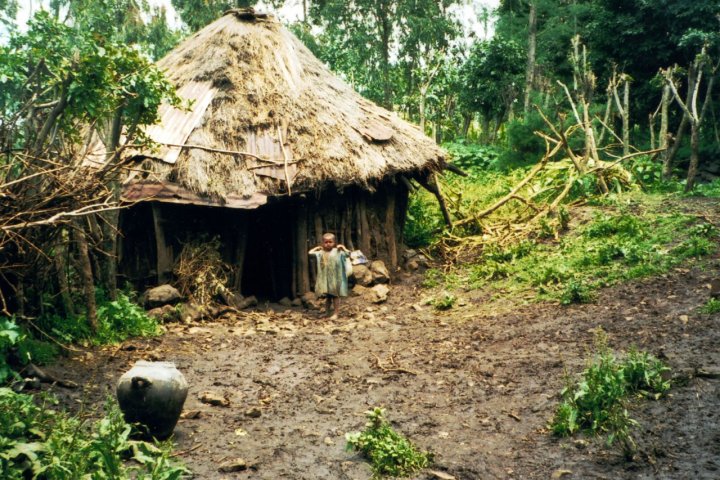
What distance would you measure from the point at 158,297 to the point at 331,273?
6.92 feet

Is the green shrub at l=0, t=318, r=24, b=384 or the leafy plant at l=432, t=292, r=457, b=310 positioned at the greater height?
the green shrub at l=0, t=318, r=24, b=384

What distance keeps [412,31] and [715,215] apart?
1713 cm

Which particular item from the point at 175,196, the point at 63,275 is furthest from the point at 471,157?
the point at 63,275

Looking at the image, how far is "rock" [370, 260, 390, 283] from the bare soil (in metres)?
1.05

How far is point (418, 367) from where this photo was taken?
6262mm

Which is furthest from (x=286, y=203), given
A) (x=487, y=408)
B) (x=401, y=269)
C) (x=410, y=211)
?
(x=487, y=408)

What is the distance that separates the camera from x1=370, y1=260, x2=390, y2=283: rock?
9820 millimetres

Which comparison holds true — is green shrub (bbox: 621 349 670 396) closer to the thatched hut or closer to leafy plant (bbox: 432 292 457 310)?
leafy plant (bbox: 432 292 457 310)

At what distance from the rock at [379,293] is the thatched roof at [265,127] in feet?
4.83

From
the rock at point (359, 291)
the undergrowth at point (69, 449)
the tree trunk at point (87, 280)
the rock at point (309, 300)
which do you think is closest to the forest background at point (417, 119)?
the tree trunk at point (87, 280)

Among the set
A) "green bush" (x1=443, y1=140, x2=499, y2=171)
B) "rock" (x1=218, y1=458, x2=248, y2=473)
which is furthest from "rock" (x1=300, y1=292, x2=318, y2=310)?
"green bush" (x1=443, y1=140, x2=499, y2=171)

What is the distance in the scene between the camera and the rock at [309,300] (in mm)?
9148

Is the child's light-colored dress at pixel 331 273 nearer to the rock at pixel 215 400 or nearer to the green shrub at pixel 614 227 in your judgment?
the rock at pixel 215 400

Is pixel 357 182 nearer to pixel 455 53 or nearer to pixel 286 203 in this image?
pixel 286 203
